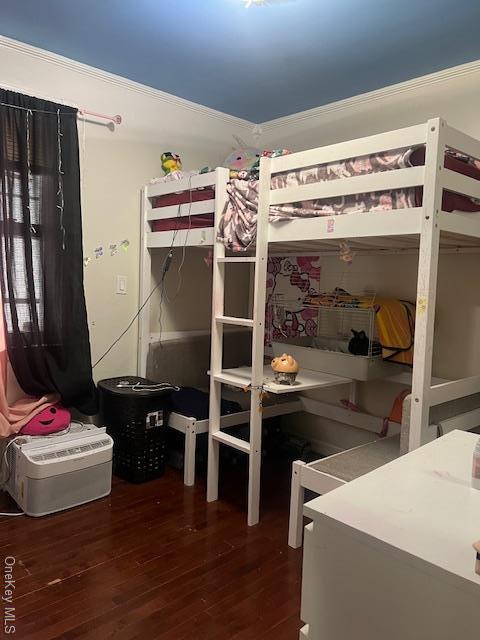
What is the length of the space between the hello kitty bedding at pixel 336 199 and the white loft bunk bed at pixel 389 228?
0.04 metres

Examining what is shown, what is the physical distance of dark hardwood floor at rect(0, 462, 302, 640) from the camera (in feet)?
5.69

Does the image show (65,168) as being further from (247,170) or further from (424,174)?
(424,174)

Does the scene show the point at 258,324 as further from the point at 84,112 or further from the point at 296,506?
the point at 84,112

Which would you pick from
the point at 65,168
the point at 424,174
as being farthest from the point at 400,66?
the point at 65,168

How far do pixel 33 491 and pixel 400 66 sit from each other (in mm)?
3132

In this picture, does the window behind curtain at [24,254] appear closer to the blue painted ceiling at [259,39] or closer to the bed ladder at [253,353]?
the blue painted ceiling at [259,39]

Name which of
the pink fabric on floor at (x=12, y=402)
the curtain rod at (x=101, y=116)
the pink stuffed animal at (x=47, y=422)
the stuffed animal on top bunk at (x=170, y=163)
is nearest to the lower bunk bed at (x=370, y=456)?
the pink stuffed animal at (x=47, y=422)

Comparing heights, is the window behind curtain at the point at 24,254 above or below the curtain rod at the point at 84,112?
below

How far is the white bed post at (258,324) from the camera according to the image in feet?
7.85

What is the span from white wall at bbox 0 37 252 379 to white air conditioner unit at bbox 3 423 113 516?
0.67 meters

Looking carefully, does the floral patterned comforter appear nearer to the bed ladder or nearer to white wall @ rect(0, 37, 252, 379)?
the bed ladder

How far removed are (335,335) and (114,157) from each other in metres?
1.94

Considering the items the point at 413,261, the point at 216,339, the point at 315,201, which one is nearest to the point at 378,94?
the point at 413,261

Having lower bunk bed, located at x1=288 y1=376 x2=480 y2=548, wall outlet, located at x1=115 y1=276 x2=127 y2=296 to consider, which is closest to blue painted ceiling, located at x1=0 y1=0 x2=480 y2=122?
wall outlet, located at x1=115 y1=276 x2=127 y2=296
